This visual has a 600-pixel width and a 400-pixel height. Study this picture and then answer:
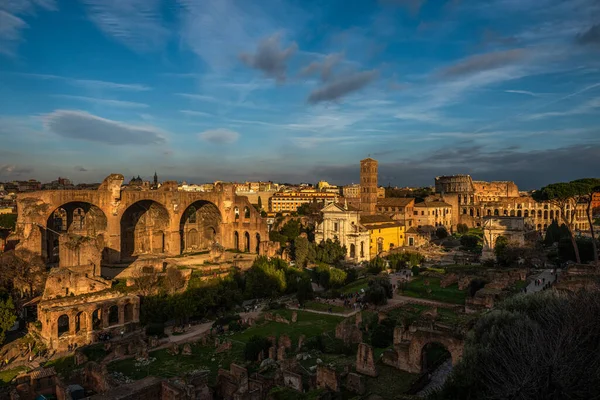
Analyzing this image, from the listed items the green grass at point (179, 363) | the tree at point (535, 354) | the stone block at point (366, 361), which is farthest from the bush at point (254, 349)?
the tree at point (535, 354)

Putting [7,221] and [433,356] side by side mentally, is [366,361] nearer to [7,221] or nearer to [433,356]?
[433,356]

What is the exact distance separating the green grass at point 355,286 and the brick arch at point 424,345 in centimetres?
1725

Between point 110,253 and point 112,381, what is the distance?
22.5 m

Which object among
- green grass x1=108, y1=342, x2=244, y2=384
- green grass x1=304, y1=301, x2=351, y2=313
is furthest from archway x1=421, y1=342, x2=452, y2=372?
green grass x1=304, y1=301, x2=351, y2=313

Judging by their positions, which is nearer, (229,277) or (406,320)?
(406,320)

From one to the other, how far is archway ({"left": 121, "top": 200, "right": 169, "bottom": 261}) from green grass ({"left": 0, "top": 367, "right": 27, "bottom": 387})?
2135 cm

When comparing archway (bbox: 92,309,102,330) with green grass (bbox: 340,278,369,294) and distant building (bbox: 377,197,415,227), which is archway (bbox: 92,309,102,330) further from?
distant building (bbox: 377,197,415,227)

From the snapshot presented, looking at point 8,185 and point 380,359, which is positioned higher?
point 8,185

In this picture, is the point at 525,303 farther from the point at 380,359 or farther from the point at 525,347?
the point at 380,359

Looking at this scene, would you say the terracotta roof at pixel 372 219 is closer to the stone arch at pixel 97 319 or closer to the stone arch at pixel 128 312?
the stone arch at pixel 128 312

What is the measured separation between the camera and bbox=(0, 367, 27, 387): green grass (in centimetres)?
1948

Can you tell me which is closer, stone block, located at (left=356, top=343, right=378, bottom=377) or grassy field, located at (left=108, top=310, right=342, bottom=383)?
stone block, located at (left=356, top=343, right=378, bottom=377)

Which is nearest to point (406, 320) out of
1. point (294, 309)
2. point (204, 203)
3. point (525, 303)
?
point (525, 303)

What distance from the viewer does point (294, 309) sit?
98.6 feet
